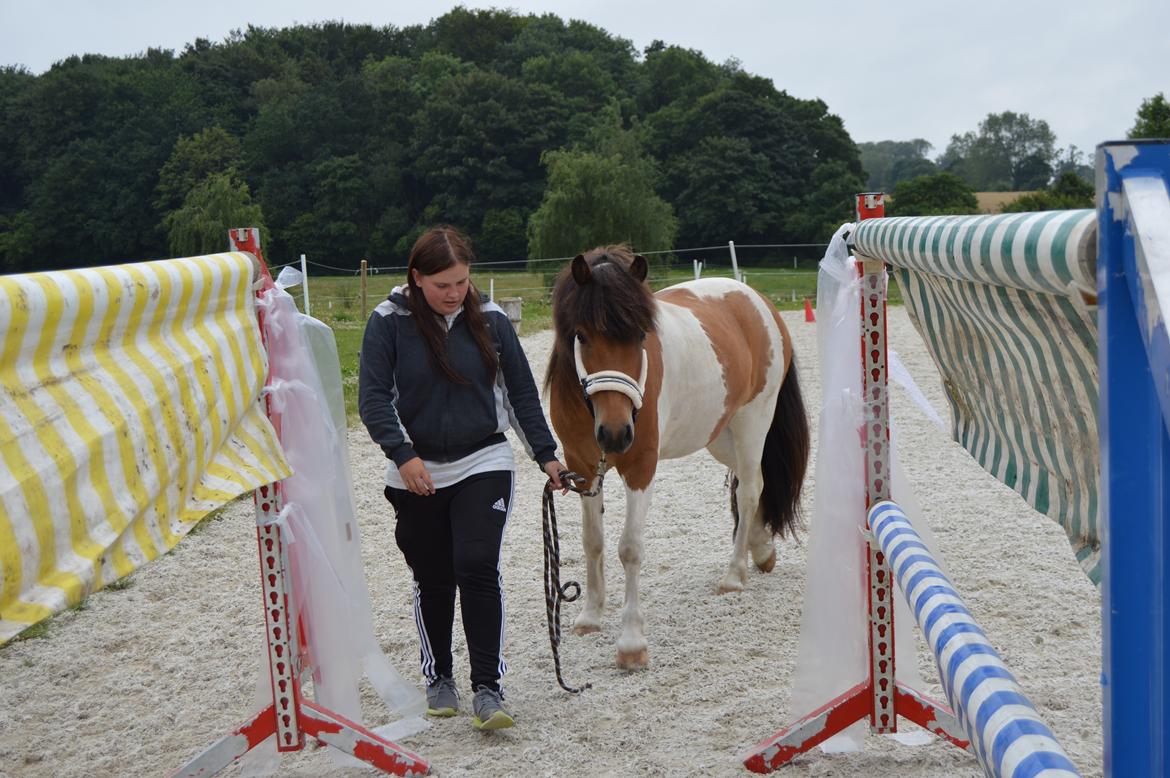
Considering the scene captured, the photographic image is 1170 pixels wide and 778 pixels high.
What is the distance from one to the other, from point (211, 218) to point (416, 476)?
51257 millimetres

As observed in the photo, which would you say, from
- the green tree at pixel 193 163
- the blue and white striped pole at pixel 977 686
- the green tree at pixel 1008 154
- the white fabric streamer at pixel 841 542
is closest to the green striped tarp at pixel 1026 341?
the blue and white striped pole at pixel 977 686

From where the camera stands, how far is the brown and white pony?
382cm

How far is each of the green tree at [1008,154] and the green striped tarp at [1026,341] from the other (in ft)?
337

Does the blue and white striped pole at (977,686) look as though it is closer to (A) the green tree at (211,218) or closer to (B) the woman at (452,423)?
(B) the woman at (452,423)

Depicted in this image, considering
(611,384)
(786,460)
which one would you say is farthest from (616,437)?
(786,460)

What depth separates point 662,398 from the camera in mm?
4344

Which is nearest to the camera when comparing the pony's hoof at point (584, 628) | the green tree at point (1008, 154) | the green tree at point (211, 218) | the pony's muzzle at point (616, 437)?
the pony's muzzle at point (616, 437)

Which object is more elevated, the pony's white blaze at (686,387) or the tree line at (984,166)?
the tree line at (984,166)

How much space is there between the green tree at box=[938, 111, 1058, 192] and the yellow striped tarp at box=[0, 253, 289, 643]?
102832 mm

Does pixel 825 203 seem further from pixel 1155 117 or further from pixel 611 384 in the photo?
pixel 611 384

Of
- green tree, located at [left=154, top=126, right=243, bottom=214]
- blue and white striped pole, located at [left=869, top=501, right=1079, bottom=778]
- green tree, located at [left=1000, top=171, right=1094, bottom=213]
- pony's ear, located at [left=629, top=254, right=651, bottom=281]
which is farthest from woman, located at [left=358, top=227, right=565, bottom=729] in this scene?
green tree, located at [left=154, top=126, right=243, bottom=214]

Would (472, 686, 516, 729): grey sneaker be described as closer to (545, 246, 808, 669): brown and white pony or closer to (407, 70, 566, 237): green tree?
(545, 246, 808, 669): brown and white pony

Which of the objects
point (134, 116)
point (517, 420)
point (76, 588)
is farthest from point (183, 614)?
point (134, 116)

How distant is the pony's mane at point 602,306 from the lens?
3.81 metres
